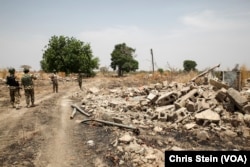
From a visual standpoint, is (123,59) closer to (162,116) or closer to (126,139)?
(162,116)

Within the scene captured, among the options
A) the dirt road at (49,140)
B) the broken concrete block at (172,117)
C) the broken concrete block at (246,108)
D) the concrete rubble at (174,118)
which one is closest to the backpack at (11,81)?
the dirt road at (49,140)

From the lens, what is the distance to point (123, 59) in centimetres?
5328

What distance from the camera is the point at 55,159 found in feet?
21.3

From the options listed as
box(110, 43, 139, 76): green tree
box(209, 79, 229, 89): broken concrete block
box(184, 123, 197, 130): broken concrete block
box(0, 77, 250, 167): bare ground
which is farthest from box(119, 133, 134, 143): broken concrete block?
box(110, 43, 139, 76): green tree

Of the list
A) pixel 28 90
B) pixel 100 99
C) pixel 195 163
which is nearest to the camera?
pixel 195 163

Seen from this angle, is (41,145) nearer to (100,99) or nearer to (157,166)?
(157,166)

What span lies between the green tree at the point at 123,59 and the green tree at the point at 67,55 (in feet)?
41.8

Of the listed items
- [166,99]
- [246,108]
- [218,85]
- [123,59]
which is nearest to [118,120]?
[166,99]

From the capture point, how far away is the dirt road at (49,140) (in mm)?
→ 6500

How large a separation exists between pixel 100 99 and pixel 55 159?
25.1ft

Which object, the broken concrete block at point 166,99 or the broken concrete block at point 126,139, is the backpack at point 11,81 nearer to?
the broken concrete block at point 166,99

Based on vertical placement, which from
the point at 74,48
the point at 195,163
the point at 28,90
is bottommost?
the point at 195,163

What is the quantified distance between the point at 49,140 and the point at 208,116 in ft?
18.6

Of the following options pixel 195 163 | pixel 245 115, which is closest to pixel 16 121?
pixel 195 163
